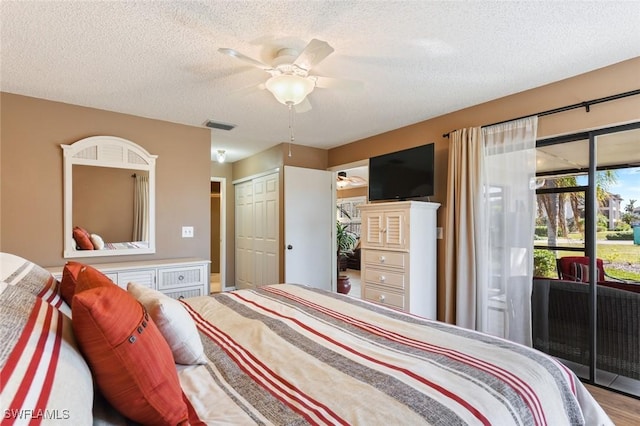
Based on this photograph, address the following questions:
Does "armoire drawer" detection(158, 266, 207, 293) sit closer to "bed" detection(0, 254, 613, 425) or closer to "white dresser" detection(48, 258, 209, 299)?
"white dresser" detection(48, 258, 209, 299)

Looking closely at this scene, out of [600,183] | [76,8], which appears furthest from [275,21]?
[600,183]

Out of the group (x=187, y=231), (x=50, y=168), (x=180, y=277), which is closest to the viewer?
(x=50, y=168)

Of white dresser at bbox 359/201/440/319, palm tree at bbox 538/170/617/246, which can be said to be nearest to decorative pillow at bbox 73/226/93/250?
white dresser at bbox 359/201/440/319

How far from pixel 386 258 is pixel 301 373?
236cm

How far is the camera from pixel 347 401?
94 cm

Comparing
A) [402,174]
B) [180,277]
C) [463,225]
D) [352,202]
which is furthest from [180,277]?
[352,202]

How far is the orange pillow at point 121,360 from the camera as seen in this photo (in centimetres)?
75

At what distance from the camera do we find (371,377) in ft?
3.53

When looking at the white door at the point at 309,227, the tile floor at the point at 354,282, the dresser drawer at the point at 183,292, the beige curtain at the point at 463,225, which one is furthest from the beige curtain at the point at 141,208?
the tile floor at the point at 354,282

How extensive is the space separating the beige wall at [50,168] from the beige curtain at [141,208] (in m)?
0.12

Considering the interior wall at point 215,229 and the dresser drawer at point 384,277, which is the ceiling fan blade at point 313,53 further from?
the interior wall at point 215,229

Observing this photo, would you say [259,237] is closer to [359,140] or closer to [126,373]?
[359,140]

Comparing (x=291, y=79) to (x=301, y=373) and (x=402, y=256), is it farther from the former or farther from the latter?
(x=402, y=256)

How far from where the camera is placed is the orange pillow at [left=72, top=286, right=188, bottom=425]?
2.44ft
